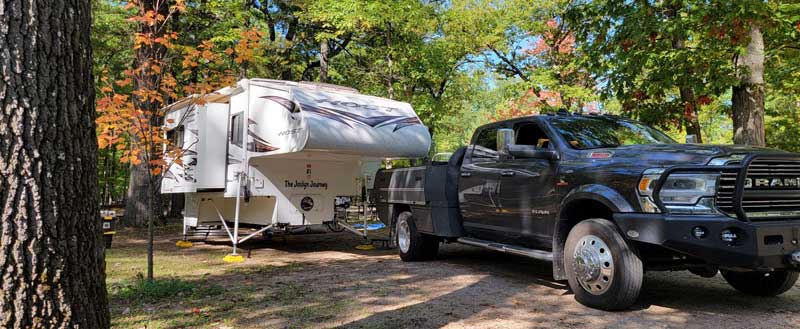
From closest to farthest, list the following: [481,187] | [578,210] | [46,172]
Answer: [46,172] → [578,210] → [481,187]

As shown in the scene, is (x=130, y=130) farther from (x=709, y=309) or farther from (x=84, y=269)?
(x=709, y=309)

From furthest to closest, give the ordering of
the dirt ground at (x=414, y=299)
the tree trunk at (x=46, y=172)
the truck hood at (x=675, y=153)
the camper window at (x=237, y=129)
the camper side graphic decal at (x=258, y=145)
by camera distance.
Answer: the camper window at (x=237, y=129) < the camper side graphic decal at (x=258, y=145) < the dirt ground at (x=414, y=299) < the truck hood at (x=675, y=153) < the tree trunk at (x=46, y=172)

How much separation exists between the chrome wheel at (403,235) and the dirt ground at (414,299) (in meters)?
0.29

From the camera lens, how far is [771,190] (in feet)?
14.6

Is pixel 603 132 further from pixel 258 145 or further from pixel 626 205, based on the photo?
pixel 258 145

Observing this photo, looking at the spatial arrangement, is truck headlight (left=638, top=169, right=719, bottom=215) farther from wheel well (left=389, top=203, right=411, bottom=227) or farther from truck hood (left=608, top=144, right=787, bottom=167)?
wheel well (left=389, top=203, right=411, bottom=227)

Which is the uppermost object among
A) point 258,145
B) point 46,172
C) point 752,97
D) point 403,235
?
point 752,97

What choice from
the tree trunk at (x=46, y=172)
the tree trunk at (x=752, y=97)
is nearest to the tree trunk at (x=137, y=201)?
the tree trunk at (x=46, y=172)

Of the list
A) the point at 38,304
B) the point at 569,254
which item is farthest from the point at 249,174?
the point at 38,304

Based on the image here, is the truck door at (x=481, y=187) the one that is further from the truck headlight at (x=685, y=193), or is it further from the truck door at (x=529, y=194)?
the truck headlight at (x=685, y=193)

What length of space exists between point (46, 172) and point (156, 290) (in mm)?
3532

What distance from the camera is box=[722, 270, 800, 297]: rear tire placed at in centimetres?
532

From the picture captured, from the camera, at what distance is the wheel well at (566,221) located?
5.37 m

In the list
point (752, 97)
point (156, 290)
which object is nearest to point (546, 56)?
point (752, 97)
